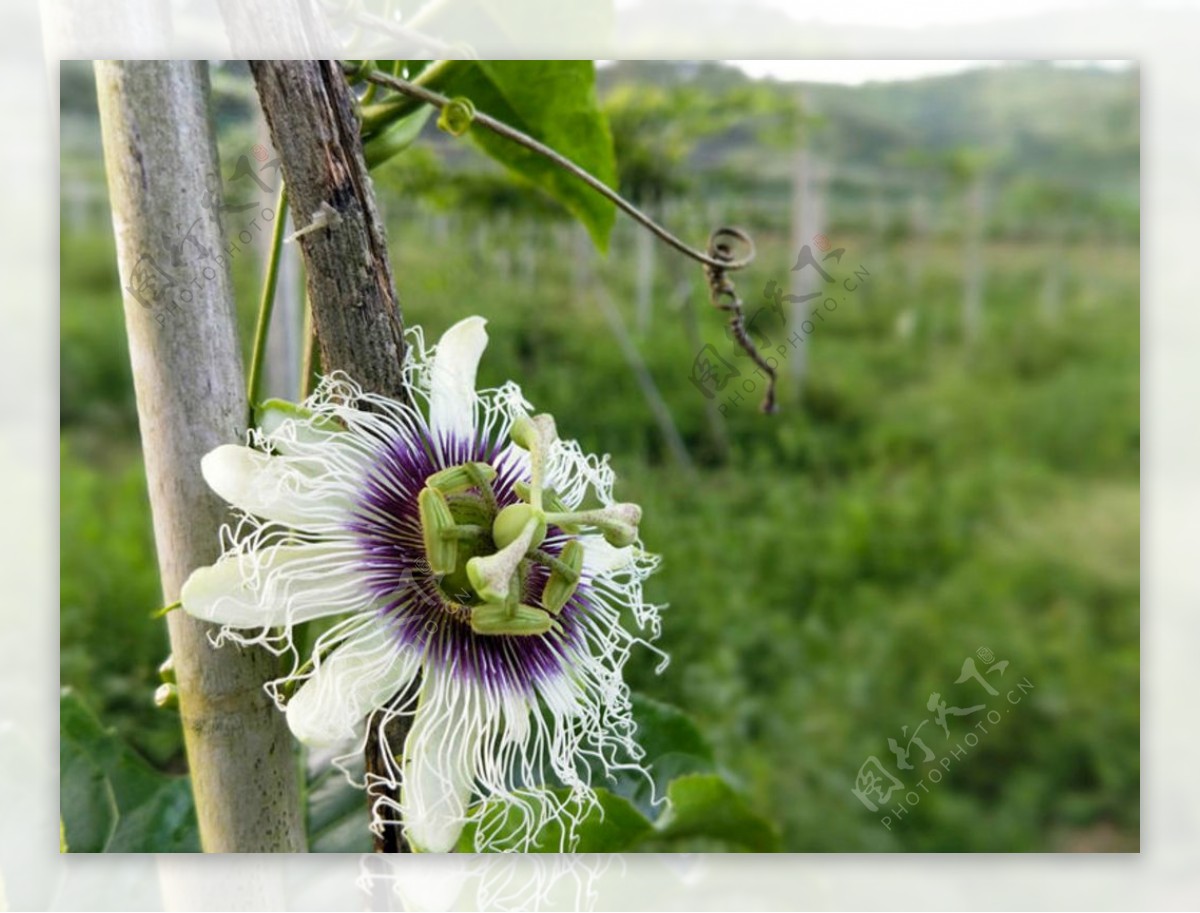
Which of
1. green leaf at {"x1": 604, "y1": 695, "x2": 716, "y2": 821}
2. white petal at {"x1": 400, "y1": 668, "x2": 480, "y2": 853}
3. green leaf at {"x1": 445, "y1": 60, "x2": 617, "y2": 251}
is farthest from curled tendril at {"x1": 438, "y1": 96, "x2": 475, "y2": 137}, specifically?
green leaf at {"x1": 604, "y1": 695, "x2": 716, "y2": 821}

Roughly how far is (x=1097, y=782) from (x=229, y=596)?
1549 millimetres

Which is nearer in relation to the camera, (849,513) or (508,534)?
(508,534)

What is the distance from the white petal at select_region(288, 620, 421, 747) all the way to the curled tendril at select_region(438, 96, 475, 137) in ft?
0.95

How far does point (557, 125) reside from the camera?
3.23ft

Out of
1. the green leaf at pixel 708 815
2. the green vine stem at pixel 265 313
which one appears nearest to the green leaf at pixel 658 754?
the green leaf at pixel 708 815

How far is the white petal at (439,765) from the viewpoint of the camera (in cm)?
65

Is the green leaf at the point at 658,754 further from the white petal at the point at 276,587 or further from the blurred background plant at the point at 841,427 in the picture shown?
the blurred background plant at the point at 841,427

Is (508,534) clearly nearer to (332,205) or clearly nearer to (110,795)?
(332,205)

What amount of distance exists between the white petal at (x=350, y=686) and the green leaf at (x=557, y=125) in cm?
43

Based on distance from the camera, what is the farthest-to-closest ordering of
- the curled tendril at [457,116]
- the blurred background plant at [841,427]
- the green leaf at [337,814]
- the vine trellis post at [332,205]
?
the blurred background plant at [841,427], the green leaf at [337,814], the curled tendril at [457,116], the vine trellis post at [332,205]

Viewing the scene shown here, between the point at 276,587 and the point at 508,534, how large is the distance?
0.12 m

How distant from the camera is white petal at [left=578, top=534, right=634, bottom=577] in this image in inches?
29.2

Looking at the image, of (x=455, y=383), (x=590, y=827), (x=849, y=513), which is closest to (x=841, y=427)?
(x=849, y=513)

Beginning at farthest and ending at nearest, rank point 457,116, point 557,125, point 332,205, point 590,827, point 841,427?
point 841,427
point 557,125
point 590,827
point 457,116
point 332,205
